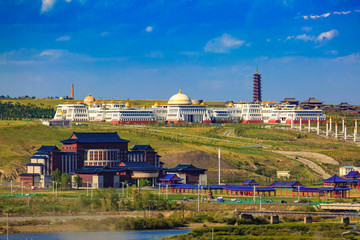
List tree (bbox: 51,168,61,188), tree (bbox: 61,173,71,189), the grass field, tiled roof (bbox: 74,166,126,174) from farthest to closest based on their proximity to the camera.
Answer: the grass field → tree (bbox: 51,168,61,188) → tiled roof (bbox: 74,166,126,174) → tree (bbox: 61,173,71,189)

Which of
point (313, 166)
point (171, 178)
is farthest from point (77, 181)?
point (313, 166)

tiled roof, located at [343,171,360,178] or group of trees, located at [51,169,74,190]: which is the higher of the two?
tiled roof, located at [343,171,360,178]

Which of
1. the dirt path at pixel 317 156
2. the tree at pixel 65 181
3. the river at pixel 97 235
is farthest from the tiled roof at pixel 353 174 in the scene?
the river at pixel 97 235

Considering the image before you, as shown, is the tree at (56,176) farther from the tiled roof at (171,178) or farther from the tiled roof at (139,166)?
the tiled roof at (171,178)

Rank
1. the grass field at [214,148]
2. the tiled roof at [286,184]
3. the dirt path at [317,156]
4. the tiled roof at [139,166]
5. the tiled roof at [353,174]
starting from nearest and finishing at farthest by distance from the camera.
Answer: the tiled roof at [286,184] → the tiled roof at [139,166] → the tiled roof at [353,174] → the grass field at [214,148] → the dirt path at [317,156]

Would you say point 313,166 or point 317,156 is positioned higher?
point 317,156

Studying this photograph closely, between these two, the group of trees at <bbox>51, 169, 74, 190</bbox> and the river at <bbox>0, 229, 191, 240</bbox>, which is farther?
the group of trees at <bbox>51, 169, 74, 190</bbox>

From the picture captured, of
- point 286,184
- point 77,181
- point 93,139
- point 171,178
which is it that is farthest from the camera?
point 93,139

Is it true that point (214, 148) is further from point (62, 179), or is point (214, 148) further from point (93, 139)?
point (62, 179)

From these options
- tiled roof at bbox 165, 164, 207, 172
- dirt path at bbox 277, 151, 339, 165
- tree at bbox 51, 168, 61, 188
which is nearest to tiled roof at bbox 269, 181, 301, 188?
tiled roof at bbox 165, 164, 207, 172

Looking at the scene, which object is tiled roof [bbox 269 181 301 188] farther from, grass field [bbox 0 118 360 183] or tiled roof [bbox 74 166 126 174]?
tiled roof [bbox 74 166 126 174]

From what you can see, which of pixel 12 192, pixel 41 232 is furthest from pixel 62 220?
pixel 12 192

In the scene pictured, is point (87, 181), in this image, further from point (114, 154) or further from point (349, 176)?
point (349, 176)

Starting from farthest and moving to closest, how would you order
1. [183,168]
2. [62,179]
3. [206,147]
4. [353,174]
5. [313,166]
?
1. [206,147]
2. [313,166]
3. [353,174]
4. [183,168]
5. [62,179]
